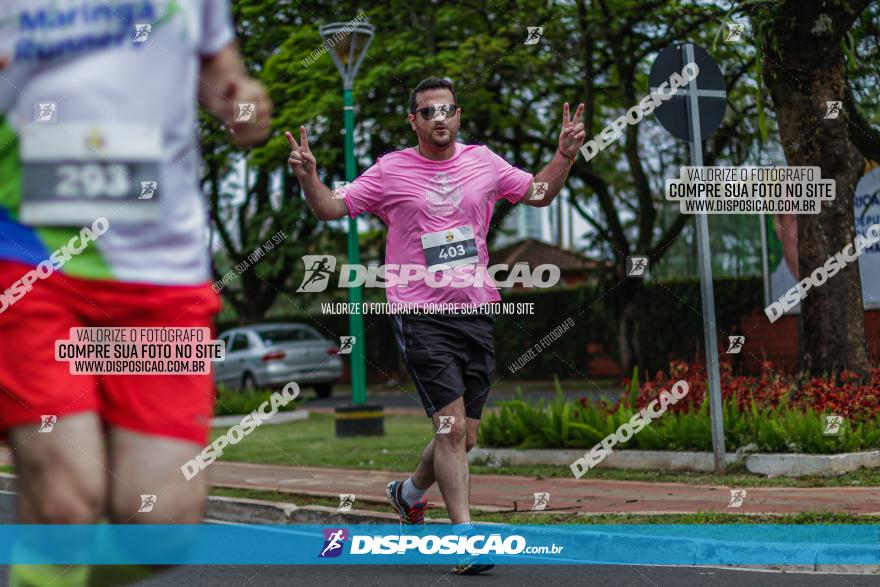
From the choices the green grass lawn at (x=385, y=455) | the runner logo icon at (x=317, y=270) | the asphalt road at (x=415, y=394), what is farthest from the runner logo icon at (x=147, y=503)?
the runner logo icon at (x=317, y=270)

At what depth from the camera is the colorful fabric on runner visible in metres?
2.58

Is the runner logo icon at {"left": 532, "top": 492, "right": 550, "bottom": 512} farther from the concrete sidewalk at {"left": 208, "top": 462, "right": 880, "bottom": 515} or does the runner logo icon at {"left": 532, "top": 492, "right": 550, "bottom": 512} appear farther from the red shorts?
the red shorts

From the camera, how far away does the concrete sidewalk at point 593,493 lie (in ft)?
24.7

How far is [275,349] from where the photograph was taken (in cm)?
2581

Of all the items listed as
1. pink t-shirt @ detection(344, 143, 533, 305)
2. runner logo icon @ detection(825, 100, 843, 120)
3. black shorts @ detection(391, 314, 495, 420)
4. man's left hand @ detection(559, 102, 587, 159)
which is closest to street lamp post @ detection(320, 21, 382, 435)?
runner logo icon @ detection(825, 100, 843, 120)

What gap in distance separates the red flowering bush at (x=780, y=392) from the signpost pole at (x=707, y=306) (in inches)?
27.6

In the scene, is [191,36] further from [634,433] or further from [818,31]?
[818,31]

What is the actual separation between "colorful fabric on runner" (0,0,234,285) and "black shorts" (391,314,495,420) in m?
3.54

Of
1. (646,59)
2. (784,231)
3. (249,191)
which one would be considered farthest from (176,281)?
(249,191)

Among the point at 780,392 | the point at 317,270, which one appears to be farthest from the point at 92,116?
the point at 317,270

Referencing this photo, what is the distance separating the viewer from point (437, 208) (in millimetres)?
6246

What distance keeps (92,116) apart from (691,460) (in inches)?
300

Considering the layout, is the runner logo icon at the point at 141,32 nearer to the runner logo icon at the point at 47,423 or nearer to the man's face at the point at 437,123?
the runner logo icon at the point at 47,423

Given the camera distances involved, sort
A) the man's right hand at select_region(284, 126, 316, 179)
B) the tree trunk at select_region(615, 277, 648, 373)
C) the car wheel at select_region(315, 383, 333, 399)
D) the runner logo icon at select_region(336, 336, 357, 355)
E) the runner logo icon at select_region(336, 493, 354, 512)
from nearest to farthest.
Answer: the man's right hand at select_region(284, 126, 316, 179), the runner logo icon at select_region(336, 493, 354, 512), the runner logo icon at select_region(336, 336, 357, 355), the tree trunk at select_region(615, 277, 648, 373), the car wheel at select_region(315, 383, 333, 399)
